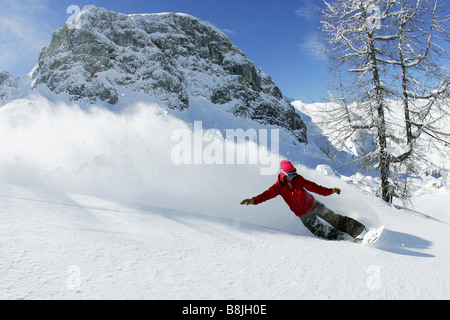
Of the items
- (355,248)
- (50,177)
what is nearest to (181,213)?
(355,248)

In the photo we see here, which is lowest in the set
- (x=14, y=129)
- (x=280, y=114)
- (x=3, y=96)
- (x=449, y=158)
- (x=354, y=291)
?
(x=354, y=291)

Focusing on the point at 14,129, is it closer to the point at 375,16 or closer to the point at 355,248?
Result: the point at 355,248

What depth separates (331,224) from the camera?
4336mm

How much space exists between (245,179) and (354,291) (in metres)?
4.13

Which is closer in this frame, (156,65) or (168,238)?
(168,238)

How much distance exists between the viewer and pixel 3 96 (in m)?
36.7

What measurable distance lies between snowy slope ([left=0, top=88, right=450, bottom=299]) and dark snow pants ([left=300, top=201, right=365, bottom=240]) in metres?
0.39

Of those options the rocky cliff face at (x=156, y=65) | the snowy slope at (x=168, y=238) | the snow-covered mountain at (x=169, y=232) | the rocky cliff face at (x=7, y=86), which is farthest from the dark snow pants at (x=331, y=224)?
the rocky cliff face at (x=7, y=86)

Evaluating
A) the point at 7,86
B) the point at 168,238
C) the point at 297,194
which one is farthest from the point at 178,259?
the point at 7,86

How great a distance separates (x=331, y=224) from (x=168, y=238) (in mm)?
2732

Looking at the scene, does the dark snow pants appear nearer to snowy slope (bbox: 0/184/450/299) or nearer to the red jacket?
the red jacket

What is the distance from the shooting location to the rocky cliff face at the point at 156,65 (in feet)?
120

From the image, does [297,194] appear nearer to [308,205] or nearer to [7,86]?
[308,205]

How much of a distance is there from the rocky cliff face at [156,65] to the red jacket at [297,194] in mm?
33880
